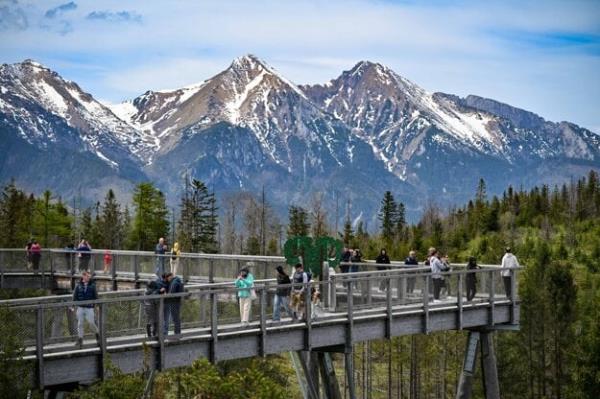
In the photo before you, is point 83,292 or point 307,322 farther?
point 307,322

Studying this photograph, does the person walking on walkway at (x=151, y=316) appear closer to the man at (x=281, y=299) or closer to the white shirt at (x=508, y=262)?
the man at (x=281, y=299)

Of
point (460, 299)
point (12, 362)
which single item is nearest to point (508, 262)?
point (460, 299)

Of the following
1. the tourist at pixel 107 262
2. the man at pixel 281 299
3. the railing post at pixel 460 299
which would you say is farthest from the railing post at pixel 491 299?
the tourist at pixel 107 262

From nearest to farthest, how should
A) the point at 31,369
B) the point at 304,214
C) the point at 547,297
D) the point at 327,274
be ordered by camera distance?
the point at 31,369
the point at 327,274
the point at 547,297
the point at 304,214

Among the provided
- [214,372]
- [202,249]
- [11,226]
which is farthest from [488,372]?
[202,249]

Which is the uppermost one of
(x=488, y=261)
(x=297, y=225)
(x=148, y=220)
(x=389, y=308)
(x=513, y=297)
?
(x=148, y=220)

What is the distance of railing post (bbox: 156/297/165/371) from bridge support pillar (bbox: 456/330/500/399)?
15937 mm

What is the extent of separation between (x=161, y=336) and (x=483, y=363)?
17176 millimetres

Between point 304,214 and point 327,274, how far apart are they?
10481 cm

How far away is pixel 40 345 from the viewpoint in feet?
75.0

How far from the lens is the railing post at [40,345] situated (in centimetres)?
2280

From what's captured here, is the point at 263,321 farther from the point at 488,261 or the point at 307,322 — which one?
the point at 488,261

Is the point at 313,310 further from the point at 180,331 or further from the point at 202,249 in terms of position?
the point at 202,249

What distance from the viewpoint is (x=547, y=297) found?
71938 mm
